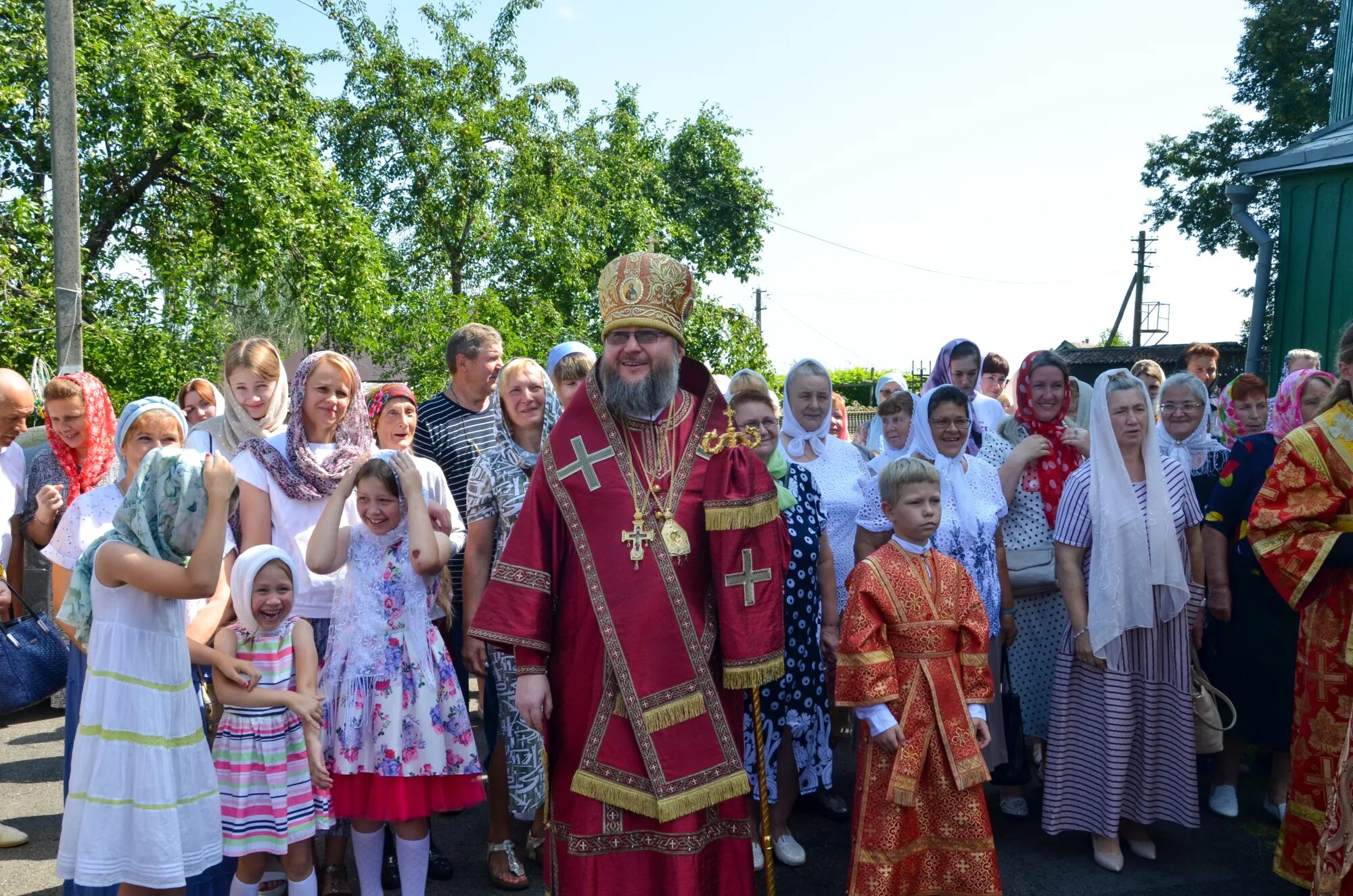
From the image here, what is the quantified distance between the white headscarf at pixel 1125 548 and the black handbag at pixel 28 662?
14.8ft

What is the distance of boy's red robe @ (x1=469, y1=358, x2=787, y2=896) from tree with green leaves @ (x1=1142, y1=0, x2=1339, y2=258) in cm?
2356

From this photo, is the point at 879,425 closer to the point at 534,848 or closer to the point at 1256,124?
the point at 534,848

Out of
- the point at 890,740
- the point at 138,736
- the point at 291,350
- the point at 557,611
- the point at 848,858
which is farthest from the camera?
the point at 291,350

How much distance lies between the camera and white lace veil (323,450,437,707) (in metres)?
3.91

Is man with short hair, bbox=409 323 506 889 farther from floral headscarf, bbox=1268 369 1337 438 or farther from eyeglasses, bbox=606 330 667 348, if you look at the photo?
→ floral headscarf, bbox=1268 369 1337 438

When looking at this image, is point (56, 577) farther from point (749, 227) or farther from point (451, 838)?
point (749, 227)

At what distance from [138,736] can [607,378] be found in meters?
1.81

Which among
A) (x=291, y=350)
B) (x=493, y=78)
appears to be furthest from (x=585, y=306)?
(x=291, y=350)

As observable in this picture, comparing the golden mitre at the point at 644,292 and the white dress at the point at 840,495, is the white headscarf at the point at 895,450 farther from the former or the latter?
the golden mitre at the point at 644,292

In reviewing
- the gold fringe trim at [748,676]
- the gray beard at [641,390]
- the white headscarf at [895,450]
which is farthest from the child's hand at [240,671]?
the white headscarf at [895,450]

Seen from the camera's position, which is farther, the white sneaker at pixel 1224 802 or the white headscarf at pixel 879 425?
the white headscarf at pixel 879 425

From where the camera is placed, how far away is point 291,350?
3919 cm

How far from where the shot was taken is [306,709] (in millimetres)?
3682

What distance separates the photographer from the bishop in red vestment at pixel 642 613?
3.13 m
